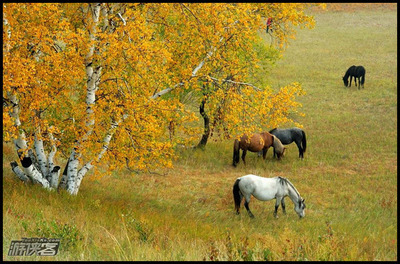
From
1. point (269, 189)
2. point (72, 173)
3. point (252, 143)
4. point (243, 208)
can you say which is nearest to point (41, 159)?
point (72, 173)

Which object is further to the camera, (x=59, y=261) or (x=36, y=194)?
(x=36, y=194)

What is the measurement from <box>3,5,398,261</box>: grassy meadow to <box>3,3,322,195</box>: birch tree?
5.18ft

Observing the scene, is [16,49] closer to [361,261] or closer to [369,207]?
[361,261]

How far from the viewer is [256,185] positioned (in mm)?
14406

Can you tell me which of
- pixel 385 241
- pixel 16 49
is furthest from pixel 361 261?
pixel 16 49

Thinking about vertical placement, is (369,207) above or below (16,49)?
below

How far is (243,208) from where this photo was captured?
15.5m

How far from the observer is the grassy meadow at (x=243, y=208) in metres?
7.93

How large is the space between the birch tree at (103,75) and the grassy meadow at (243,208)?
1580 mm

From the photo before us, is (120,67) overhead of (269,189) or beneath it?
overhead

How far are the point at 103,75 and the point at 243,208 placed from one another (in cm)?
672

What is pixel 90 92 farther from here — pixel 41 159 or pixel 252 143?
pixel 252 143

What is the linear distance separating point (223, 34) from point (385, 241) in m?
7.36

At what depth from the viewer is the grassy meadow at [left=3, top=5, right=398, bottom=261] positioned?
26.0 ft
